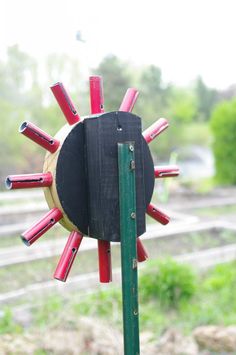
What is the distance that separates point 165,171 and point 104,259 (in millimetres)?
296

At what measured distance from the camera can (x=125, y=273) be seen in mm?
1102

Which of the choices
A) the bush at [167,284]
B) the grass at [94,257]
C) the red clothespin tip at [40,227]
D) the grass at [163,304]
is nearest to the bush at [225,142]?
the grass at [94,257]

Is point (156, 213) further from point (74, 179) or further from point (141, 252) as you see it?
point (74, 179)

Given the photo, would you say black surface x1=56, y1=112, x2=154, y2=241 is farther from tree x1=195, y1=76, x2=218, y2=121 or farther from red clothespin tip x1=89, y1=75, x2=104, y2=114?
tree x1=195, y1=76, x2=218, y2=121

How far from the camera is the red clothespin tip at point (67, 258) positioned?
1085 millimetres

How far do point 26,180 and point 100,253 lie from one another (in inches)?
10.1

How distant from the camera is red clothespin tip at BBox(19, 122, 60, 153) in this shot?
41.1 inches

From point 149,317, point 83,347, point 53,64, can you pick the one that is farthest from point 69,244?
point 53,64

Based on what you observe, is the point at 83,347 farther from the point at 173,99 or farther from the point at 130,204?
the point at 173,99

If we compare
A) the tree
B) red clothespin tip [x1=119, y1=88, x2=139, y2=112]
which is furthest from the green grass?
the tree

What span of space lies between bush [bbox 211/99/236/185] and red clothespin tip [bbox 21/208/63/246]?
11.6 metres

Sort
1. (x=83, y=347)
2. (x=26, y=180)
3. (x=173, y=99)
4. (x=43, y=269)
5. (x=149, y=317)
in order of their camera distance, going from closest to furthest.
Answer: (x=26, y=180), (x=83, y=347), (x=149, y=317), (x=43, y=269), (x=173, y=99)

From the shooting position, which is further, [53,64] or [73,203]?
[53,64]

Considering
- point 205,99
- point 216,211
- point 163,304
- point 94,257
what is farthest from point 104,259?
point 205,99
